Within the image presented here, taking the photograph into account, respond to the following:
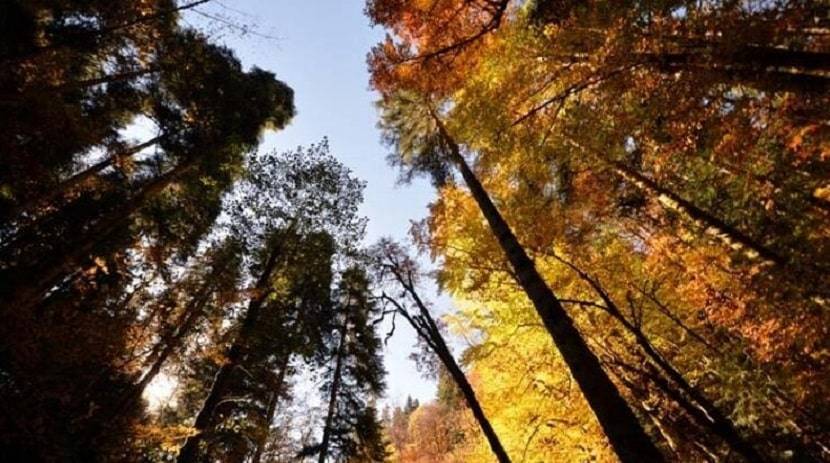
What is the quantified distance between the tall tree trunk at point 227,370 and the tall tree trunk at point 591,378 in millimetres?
8136

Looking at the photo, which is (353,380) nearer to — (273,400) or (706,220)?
(273,400)

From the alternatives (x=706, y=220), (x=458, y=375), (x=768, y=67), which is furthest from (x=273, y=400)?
(x=768, y=67)

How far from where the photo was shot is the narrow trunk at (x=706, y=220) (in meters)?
6.80

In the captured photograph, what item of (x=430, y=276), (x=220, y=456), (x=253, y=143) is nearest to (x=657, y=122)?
(x=430, y=276)

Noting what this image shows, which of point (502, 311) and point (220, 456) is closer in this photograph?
point (502, 311)

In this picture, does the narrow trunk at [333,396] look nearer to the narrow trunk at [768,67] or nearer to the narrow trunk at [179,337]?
the narrow trunk at [179,337]

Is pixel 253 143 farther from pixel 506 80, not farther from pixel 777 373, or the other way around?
pixel 777 373

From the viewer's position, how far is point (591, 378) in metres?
4.37

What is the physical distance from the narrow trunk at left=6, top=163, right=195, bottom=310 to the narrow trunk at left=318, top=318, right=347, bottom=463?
8810 mm

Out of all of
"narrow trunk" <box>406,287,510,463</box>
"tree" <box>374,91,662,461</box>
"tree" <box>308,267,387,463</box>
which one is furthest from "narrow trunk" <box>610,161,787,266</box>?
"tree" <box>308,267,387,463</box>

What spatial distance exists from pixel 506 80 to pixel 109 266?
13204 millimetres

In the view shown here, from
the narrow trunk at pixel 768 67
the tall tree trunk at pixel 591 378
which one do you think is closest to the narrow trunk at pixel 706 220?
the narrow trunk at pixel 768 67

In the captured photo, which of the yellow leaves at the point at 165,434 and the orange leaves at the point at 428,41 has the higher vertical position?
the orange leaves at the point at 428,41

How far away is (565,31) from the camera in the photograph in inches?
254
